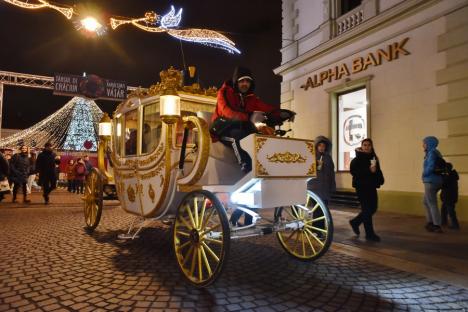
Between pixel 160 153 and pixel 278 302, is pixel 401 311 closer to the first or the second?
pixel 278 302

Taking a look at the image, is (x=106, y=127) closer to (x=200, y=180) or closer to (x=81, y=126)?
(x=200, y=180)

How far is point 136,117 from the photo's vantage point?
5.47 m

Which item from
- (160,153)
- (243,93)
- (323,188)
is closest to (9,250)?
(160,153)

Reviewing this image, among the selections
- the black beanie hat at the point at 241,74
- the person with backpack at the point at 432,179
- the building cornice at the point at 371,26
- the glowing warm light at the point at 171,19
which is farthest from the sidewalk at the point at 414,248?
the glowing warm light at the point at 171,19

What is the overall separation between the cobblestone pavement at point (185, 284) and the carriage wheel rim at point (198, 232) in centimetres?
17

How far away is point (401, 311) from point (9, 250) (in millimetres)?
4749

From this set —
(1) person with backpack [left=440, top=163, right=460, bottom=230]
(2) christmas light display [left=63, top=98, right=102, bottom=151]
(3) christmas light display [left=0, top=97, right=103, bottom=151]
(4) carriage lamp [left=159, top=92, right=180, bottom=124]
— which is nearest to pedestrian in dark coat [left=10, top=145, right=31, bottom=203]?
(4) carriage lamp [left=159, top=92, right=180, bottom=124]

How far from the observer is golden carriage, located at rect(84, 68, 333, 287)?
363cm

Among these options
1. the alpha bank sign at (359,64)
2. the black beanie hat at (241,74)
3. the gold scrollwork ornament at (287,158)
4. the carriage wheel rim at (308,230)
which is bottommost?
the carriage wheel rim at (308,230)

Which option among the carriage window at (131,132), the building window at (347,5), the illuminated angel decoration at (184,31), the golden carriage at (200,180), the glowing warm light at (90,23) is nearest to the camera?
the golden carriage at (200,180)

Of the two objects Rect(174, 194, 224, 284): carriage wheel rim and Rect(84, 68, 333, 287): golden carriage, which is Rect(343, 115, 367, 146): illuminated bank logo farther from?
Rect(174, 194, 224, 284): carriage wheel rim

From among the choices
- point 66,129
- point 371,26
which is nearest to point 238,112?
point 371,26

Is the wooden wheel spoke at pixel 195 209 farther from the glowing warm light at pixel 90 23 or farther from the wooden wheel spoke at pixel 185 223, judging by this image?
the glowing warm light at pixel 90 23

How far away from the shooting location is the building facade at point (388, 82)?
8289 mm
